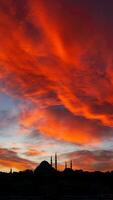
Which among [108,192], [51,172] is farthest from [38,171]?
[108,192]

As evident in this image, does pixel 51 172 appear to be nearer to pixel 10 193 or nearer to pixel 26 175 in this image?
pixel 26 175

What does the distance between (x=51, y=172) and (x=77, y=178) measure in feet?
25.5

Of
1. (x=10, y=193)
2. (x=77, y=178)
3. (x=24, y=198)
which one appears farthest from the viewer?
(x=77, y=178)

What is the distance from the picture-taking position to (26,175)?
88.3m

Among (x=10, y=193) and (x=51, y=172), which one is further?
(x=51, y=172)

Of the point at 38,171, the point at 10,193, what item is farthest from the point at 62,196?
the point at 38,171

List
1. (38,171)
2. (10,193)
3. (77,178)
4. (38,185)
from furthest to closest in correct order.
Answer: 1. (38,171)
2. (77,178)
3. (38,185)
4. (10,193)

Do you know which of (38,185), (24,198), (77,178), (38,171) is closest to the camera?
(24,198)

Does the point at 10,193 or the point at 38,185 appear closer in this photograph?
the point at 10,193

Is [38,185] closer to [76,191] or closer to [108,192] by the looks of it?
[76,191]

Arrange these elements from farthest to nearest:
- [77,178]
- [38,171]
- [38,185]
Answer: [38,171], [77,178], [38,185]

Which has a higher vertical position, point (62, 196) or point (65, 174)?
point (65, 174)

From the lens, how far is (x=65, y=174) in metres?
89.1

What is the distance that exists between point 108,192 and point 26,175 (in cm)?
1827
